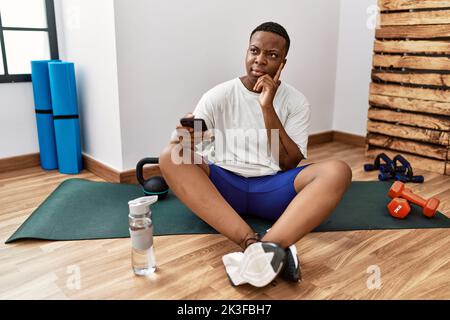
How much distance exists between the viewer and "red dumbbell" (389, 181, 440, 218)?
152 cm

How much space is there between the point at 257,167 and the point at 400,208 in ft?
1.88

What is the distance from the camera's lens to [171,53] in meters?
1.93

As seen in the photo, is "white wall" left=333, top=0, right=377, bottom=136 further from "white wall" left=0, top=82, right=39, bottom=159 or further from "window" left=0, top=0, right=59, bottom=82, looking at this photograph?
"white wall" left=0, top=82, right=39, bottom=159

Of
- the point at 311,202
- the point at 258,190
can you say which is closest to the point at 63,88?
the point at 258,190

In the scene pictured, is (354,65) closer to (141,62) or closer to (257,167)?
(141,62)

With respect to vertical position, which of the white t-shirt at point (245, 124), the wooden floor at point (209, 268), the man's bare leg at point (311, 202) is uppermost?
the white t-shirt at point (245, 124)

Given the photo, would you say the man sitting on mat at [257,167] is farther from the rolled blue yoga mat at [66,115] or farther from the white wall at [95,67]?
the rolled blue yoga mat at [66,115]

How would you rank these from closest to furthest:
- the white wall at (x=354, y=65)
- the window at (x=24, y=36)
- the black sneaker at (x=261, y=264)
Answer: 1. the black sneaker at (x=261, y=264)
2. the window at (x=24, y=36)
3. the white wall at (x=354, y=65)

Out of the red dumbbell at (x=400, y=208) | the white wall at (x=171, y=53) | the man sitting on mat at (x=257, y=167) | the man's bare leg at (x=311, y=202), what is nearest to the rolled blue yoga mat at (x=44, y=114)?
the white wall at (x=171, y=53)

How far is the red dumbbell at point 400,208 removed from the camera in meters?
1.51

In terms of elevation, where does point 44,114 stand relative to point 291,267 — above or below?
above

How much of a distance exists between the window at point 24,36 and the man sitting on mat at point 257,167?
46.0 inches

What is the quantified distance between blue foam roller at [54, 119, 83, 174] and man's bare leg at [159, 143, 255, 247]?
97 cm
